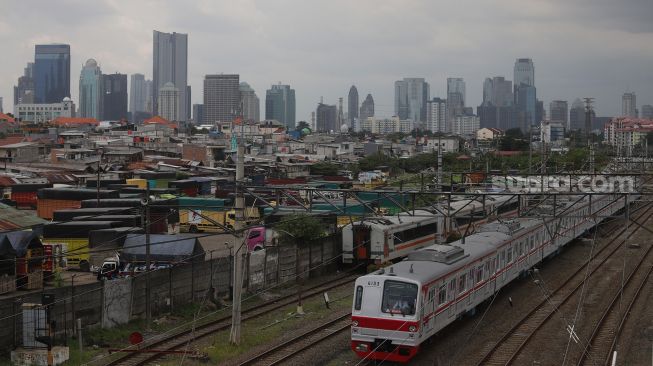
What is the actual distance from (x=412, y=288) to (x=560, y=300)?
29.0 ft

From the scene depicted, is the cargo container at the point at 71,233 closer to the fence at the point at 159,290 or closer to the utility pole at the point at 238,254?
the fence at the point at 159,290

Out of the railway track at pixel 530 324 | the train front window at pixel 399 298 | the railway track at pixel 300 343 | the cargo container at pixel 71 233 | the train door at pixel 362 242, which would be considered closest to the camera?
the train front window at pixel 399 298

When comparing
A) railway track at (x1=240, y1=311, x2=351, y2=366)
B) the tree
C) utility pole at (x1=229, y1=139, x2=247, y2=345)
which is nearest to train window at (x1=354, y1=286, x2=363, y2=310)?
railway track at (x1=240, y1=311, x2=351, y2=366)

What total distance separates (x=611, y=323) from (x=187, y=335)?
9794mm

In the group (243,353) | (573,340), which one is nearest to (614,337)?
(573,340)

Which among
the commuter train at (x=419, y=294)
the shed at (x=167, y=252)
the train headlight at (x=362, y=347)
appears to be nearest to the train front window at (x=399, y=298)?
the commuter train at (x=419, y=294)

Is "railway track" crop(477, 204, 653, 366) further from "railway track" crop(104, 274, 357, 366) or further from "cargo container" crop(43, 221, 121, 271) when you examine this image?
"cargo container" crop(43, 221, 121, 271)

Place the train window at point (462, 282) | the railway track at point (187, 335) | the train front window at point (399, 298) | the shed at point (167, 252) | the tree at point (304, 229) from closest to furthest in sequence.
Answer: the train front window at point (399, 298) → the railway track at point (187, 335) → the train window at point (462, 282) → the shed at point (167, 252) → the tree at point (304, 229)

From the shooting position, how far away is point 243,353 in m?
14.6

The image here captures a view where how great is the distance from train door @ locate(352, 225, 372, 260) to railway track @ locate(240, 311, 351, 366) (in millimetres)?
7359

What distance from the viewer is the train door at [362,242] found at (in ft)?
84.0

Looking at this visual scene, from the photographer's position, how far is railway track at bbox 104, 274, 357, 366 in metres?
14.2

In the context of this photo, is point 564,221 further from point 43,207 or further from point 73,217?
point 43,207

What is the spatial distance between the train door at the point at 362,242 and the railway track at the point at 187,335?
361cm
